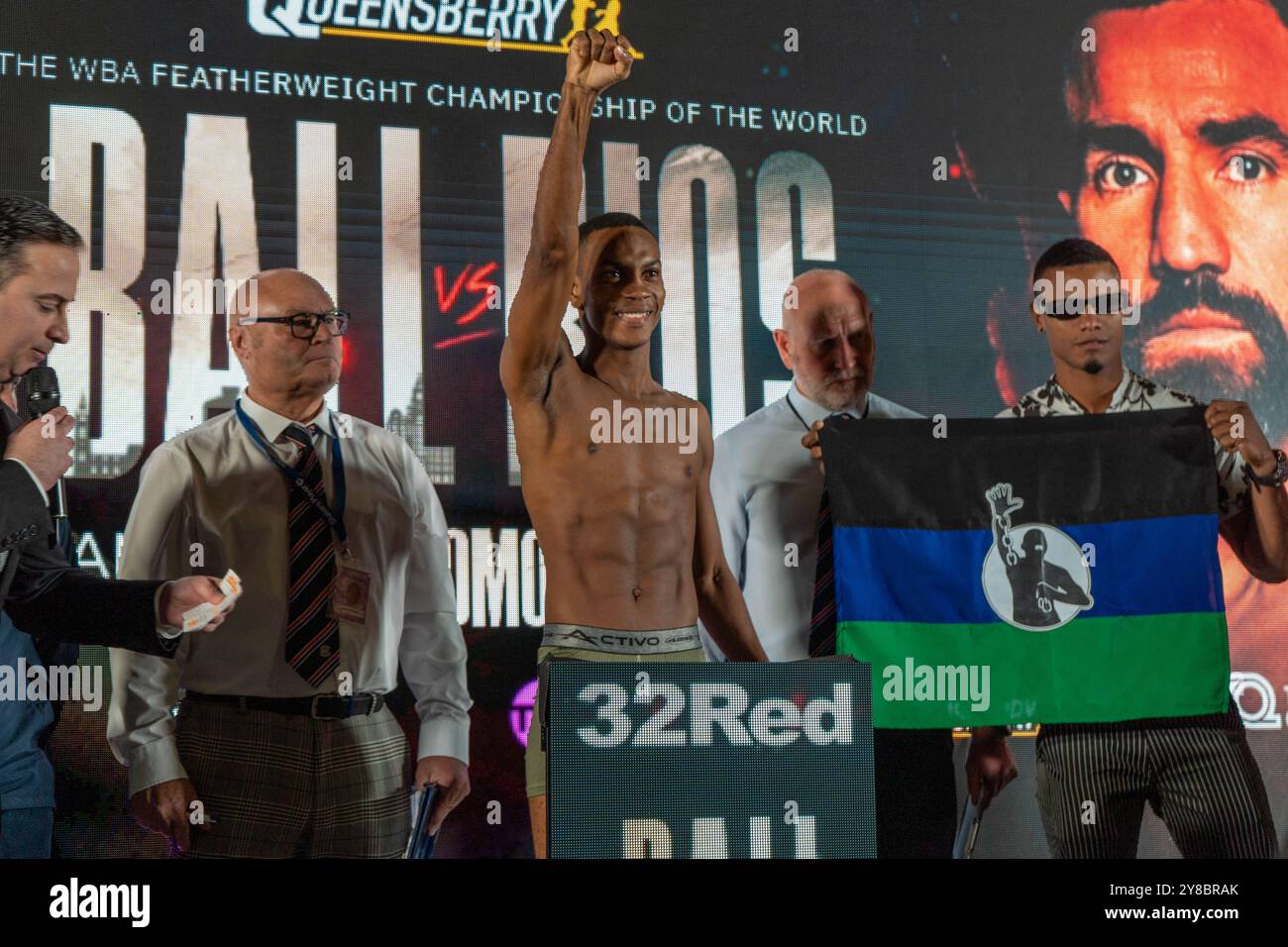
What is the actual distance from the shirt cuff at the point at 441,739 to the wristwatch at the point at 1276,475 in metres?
2.63

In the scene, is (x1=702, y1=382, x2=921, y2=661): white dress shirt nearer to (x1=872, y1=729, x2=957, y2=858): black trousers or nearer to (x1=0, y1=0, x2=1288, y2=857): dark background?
(x1=0, y1=0, x2=1288, y2=857): dark background

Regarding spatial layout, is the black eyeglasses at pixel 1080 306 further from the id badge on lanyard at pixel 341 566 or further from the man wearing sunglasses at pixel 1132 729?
the id badge on lanyard at pixel 341 566

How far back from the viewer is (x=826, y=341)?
16.0ft

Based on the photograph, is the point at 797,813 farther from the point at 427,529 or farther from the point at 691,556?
the point at 427,529

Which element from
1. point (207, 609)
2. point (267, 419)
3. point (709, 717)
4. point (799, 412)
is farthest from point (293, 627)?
point (799, 412)

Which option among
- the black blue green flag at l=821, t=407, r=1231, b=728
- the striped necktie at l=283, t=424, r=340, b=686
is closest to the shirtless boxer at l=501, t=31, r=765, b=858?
the black blue green flag at l=821, t=407, r=1231, b=728

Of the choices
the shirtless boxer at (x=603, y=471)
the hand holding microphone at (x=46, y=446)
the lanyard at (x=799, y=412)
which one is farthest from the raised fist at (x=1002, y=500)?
the hand holding microphone at (x=46, y=446)

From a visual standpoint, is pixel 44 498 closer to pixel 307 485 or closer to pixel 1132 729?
pixel 307 485

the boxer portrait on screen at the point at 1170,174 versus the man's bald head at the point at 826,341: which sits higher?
the boxer portrait on screen at the point at 1170,174

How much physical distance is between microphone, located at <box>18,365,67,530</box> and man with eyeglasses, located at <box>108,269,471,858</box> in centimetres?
22

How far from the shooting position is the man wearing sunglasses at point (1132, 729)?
4.59 meters

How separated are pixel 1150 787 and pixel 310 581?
2619 millimetres
